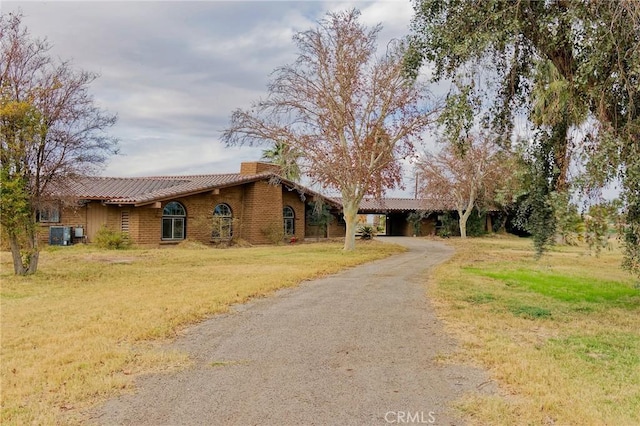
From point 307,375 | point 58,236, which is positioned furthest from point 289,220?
point 307,375

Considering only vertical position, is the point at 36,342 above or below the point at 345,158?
below

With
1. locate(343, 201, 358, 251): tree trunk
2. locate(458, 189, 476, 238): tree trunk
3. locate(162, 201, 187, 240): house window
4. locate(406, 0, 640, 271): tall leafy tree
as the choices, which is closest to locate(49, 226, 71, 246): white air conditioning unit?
locate(162, 201, 187, 240): house window

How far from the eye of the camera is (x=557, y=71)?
9.52 m

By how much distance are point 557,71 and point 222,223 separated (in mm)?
21822

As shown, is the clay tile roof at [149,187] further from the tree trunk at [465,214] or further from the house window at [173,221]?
the tree trunk at [465,214]

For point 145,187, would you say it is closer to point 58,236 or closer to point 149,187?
point 149,187

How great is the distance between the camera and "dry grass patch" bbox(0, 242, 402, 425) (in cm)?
507

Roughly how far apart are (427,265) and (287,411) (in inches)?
589

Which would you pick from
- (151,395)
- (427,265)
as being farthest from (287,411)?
(427,265)

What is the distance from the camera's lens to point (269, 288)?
11.6m

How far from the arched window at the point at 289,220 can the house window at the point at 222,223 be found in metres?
4.29

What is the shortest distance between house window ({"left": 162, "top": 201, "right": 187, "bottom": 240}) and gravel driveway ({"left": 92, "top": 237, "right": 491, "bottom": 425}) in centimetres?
1914

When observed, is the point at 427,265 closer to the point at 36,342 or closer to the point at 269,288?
the point at 269,288

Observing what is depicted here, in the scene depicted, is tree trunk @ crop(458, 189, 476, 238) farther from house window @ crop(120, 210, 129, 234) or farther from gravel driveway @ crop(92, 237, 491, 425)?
gravel driveway @ crop(92, 237, 491, 425)
